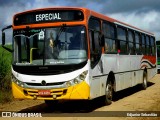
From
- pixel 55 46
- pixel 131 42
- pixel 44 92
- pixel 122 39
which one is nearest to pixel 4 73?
pixel 122 39

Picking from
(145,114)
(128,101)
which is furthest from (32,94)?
(128,101)

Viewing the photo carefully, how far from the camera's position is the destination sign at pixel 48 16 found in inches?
439

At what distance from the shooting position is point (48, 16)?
11375 mm

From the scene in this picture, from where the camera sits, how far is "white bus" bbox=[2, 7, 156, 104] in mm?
10742

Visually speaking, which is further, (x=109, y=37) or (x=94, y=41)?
(x=109, y=37)

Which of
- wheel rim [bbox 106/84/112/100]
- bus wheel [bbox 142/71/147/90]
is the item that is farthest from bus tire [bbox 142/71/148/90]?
wheel rim [bbox 106/84/112/100]

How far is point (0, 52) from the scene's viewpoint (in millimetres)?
17484

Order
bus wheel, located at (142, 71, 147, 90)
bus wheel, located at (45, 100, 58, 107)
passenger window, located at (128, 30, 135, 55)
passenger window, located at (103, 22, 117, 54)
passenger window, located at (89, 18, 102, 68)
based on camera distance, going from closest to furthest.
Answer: passenger window, located at (89, 18, 102, 68) → passenger window, located at (103, 22, 117, 54) → bus wheel, located at (45, 100, 58, 107) → passenger window, located at (128, 30, 135, 55) → bus wheel, located at (142, 71, 147, 90)

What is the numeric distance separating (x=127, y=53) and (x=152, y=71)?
6156 mm

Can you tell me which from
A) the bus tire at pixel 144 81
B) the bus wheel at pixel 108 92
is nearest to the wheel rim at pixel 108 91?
the bus wheel at pixel 108 92

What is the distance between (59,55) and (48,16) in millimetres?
1356

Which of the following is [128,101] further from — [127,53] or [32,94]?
[32,94]

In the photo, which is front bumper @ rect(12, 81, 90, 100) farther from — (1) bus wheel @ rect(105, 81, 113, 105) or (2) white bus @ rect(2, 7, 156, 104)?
(1) bus wheel @ rect(105, 81, 113, 105)

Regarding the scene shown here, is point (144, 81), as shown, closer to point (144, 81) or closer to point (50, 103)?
point (144, 81)
